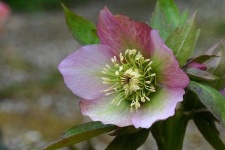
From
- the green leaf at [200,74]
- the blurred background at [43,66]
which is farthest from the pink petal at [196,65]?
the blurred background at [43,66]

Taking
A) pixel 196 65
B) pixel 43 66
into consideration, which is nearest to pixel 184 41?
pixel 196 65

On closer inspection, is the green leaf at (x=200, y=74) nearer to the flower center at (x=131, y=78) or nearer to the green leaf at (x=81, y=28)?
the flower center at (x=131, y=78)

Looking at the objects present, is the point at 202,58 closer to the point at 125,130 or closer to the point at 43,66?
the point at 125,130

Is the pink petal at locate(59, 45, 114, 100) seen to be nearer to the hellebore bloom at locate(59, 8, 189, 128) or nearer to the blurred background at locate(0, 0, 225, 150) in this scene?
the hellebore bloom at locate(59, 8, 189, 128)

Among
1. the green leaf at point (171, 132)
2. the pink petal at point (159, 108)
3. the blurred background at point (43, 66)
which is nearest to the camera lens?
the pink petal at point (159, 108)

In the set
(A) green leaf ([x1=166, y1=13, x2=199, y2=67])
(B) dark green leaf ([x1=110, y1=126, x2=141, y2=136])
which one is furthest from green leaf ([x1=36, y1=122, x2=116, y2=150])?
(A) green leaf ([x1=166, y1=13, x2=199, y2=67])

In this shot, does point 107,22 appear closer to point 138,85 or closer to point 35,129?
point 138,85

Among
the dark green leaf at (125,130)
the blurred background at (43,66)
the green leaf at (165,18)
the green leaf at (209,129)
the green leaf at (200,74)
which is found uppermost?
the green leaf at (165,18)
